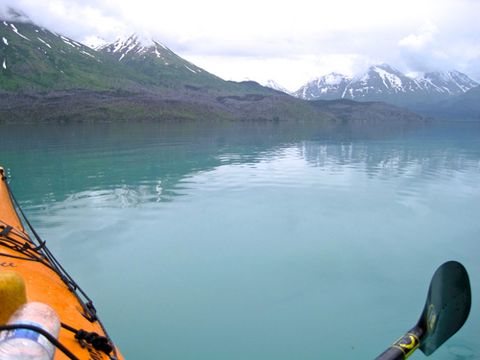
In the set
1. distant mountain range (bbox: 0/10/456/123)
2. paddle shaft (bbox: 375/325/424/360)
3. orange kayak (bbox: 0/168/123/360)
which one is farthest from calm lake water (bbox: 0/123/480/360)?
distant mountain range (bbox: 0/10/456/123)

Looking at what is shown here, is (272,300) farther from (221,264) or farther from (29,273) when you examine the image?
(29,273)

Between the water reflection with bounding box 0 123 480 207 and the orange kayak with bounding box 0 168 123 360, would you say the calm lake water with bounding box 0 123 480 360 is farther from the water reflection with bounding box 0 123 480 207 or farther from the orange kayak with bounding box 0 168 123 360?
the orange kayak with bounding box 0 168 123 360

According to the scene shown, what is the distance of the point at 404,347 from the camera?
16.3 feet

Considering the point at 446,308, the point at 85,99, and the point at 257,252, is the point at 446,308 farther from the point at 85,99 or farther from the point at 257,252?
the point at 85,99

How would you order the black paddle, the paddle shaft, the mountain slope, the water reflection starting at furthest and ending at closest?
1. the mountain slope
2. the water reflection
3. the black paddle
4. the paddle shaft

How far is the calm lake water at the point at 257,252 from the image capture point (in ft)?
29.2

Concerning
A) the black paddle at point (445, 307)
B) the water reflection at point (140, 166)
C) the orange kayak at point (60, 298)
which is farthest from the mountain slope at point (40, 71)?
the black paddle at point (445, 307)

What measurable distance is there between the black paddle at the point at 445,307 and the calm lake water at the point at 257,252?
120 inches

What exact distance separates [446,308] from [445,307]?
20 millimetres

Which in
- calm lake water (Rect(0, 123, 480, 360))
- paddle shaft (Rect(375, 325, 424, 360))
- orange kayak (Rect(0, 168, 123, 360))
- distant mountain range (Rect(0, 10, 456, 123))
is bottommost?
calm lake water (Rect(0, 123, 480, 360))

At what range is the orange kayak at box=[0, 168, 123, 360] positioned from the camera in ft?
13.7

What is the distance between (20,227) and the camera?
9.42 metres

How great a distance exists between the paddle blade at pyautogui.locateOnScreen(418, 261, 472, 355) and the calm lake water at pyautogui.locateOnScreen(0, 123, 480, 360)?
3.05 metres

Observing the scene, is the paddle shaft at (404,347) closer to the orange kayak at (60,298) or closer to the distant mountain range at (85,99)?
the orange kayak at (60,298)
